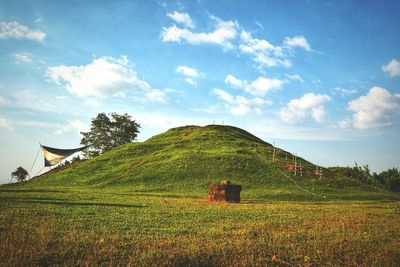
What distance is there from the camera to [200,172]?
53156 millimetres

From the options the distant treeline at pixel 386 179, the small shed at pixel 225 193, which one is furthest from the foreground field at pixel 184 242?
the distant treeline at pixel 386 179

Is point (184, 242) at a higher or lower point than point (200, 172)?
lower

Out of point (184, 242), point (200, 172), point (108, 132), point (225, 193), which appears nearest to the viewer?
point (184, 242)

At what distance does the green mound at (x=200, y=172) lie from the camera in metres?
46.2

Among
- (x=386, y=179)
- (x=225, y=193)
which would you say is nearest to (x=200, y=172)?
(x=225, y=193)

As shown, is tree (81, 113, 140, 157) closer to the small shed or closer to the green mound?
the green mound

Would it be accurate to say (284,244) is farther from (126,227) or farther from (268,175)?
(268,175)

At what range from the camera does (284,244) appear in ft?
36.1

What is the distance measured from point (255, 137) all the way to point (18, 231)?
8362 cm

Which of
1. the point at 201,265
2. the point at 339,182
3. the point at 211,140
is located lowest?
A: the point at 201,265

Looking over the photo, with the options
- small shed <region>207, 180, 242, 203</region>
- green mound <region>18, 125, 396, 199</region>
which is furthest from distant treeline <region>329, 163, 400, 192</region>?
small shed <region>207, 180, 242, 203</region>

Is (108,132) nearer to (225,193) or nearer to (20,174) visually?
(20,174)

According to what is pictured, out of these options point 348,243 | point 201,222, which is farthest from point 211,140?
point 348,243

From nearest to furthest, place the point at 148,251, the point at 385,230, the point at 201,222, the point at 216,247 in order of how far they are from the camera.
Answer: the point at 148,251, the point at 216,247, the point at 385,230, the point at 201,222
